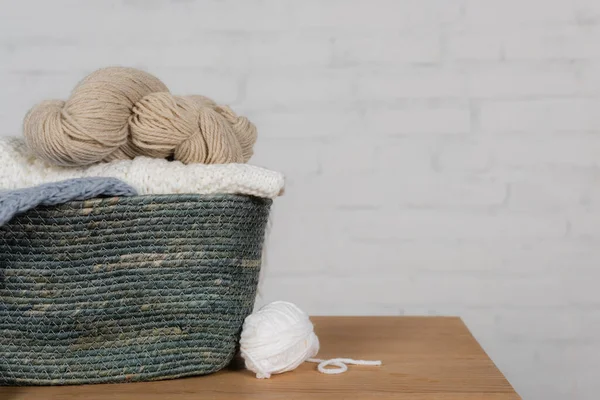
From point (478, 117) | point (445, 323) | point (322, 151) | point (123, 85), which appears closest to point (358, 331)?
point (445, 323)

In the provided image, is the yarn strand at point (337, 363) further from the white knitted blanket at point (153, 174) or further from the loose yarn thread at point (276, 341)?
the white knitted blanket at point (153, 174)

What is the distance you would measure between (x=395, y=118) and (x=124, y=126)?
884 mm

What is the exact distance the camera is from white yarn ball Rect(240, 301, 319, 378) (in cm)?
78

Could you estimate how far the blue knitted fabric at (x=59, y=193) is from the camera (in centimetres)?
66

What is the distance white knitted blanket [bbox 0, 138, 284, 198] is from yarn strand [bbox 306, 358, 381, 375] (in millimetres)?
196

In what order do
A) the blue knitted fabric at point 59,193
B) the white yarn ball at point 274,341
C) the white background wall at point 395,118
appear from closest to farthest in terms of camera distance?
the blue knitted fabric at point 59,193 → the white yarn ball at point 274,341 → the white background wall at point 395,118

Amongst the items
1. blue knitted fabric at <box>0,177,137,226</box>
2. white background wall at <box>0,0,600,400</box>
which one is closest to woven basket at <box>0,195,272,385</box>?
blue knitted fabric at <box>0,177,137,226</box>

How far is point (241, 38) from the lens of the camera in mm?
1549

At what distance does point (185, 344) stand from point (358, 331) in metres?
0.33

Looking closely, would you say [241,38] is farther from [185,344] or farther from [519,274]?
[185,344]

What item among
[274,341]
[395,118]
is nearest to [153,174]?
[274,341]

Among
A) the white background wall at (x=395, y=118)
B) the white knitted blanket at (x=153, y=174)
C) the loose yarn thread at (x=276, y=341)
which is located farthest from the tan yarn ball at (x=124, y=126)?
the white background wall at (x=395, y=118)

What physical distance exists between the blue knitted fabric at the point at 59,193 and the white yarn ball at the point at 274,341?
191mm

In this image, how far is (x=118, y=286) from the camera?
28.6 inches
